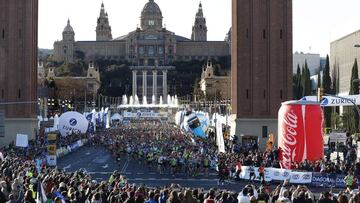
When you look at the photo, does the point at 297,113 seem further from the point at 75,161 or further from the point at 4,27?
the point at 4,27

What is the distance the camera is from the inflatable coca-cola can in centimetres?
3800

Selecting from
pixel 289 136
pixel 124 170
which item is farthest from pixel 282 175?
pixel 124 170

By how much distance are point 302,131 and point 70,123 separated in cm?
3573

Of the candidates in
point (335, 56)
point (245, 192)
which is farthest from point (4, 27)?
point (335, 56)

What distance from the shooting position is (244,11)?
201 ft

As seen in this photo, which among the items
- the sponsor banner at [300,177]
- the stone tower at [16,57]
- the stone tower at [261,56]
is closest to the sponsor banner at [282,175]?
the sponsor banner at [300,177]

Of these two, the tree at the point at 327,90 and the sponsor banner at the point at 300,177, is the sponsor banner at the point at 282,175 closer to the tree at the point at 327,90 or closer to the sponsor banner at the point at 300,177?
the sponsor banner at the point at 300,177

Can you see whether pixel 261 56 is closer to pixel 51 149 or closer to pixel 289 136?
pixel 51 149

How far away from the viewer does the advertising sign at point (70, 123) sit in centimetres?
6938

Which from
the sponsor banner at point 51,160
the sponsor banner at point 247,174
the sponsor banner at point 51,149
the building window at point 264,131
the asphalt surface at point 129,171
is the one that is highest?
the building window at point 264,131

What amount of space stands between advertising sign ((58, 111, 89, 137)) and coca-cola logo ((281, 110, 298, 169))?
3351 centimetres

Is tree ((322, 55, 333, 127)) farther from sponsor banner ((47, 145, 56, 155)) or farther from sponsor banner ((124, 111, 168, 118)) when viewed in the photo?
sponsor banner ((124, 111, 168, 118))

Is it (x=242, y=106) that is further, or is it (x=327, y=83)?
(x=327, y=83)

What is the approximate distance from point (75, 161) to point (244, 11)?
17.8 m
